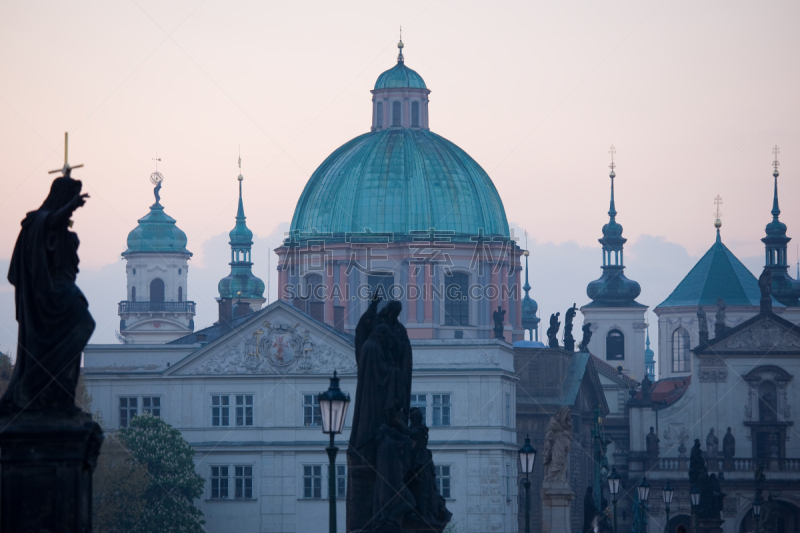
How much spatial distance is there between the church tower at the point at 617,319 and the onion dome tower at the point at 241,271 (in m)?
26.3

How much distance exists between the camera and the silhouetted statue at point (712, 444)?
3738 inches

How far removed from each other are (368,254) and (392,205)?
3071 millimetres

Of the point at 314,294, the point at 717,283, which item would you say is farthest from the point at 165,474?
the point at 717,283

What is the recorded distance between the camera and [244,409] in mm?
72125

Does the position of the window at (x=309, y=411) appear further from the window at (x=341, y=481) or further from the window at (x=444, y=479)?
the window at (x=444, y=479)

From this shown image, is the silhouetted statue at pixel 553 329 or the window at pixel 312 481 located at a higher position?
the silhouetted statue at pixel 553 329

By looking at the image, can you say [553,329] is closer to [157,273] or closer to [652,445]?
[652,445]

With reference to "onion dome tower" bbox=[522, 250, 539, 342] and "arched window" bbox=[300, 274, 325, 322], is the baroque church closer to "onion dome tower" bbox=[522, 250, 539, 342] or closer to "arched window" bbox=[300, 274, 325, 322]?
"arched window" bbox=[300, 274, 325, 322]

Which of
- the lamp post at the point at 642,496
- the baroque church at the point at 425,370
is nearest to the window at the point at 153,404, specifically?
the baroque church at the point at 425,370

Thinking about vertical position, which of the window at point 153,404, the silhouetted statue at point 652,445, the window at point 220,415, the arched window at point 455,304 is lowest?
the silhouetted statue at point 652,445

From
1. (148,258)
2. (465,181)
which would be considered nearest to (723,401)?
(465,181)

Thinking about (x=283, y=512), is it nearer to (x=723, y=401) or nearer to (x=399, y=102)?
(x=399, y=102)

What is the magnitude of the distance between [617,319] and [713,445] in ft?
140

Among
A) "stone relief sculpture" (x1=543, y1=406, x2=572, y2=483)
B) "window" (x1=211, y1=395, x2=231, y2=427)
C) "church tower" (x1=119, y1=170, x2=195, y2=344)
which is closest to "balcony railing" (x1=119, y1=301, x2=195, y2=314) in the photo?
"church tower" (x1=119, y1=170, x2=195, y2=344)
